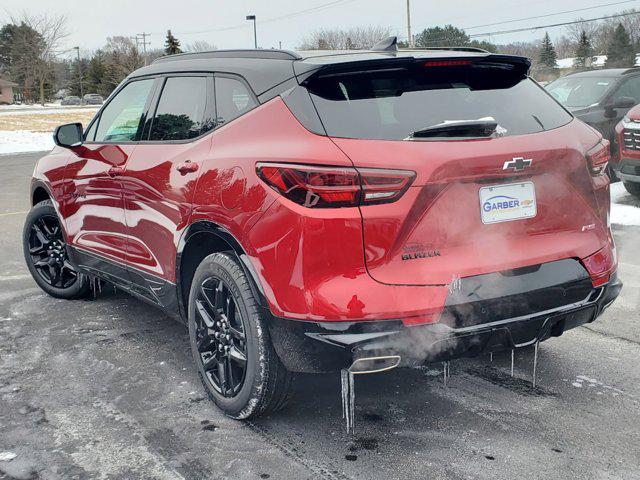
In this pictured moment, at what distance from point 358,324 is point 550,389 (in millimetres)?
1449

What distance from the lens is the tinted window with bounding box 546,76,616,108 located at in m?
11.3

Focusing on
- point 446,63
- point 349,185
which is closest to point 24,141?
point 446,63

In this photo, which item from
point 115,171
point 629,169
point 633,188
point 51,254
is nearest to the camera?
point 115,171

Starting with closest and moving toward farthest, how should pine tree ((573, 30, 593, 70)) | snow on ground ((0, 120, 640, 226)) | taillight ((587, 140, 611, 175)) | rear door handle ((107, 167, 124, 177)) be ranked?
taillight ((587, 140, 611, 175)), rear door handle ((107, 167, 124, 177)), snow on ground ((0, 120, 640, 226)), pine tree ((573, 30, 593, 70))

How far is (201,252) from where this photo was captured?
3602mm

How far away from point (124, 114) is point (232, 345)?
6.23 feet

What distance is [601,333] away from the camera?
177 inches

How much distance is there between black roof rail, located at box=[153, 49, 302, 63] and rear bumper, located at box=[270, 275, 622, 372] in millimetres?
1229

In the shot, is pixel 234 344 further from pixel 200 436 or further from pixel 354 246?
pixel 354 246

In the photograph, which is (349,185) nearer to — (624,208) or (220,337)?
(220,337)

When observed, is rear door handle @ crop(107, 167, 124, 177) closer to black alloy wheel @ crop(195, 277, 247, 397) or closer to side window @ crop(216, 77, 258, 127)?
side window @ crop(216, 77, 258, 127)

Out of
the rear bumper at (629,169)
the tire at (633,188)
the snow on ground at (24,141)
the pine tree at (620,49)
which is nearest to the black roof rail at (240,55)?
the rear bumper at (629,169)

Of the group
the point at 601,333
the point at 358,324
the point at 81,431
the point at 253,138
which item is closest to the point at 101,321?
the point at 81,431

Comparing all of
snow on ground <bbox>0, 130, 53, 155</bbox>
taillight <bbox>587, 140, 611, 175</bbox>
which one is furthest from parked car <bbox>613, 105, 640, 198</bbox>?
snow on ground <bbox>0, 130, 53, 155</bbox>
